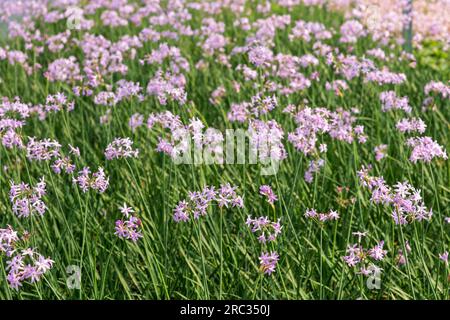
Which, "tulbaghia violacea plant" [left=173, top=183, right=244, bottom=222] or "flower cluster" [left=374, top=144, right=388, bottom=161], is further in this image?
"flower cluster" [left=374, top=144, right=388, bottom=161]

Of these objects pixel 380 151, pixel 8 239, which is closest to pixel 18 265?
pixel 8 239

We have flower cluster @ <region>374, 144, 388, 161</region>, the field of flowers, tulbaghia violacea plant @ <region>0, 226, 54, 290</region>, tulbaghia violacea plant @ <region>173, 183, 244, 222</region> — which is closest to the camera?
tulbaghia violacea plant @ <region>0, 226, 54, 290</region>

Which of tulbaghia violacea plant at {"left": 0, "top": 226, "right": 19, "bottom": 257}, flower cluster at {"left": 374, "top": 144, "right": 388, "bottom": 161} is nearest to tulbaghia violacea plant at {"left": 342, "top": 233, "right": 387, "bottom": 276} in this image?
flower cluster at {"left": 374, "top": 144, "right": 388, "bottom": 161}

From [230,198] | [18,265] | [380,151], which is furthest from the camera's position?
[380,151]

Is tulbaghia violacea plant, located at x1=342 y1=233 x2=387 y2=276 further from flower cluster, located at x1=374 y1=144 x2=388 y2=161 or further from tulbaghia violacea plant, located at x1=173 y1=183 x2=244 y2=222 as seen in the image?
flower cluster, located at x1=374 y1=144 x2=388 y2=161

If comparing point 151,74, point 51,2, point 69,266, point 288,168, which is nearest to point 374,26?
point 151,74

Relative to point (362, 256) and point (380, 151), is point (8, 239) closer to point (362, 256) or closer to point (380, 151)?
point (362, 256)

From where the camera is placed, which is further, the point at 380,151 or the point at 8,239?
the point at 380,151

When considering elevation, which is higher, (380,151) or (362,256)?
(362,256)

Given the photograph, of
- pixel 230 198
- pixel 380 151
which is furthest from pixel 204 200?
pixel 380 151

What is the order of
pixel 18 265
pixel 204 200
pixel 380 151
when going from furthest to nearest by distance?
1. pixel 380 151
2. pixel 204 200
3. pixel 18 265

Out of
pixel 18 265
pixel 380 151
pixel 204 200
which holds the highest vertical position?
pixel 204 200
